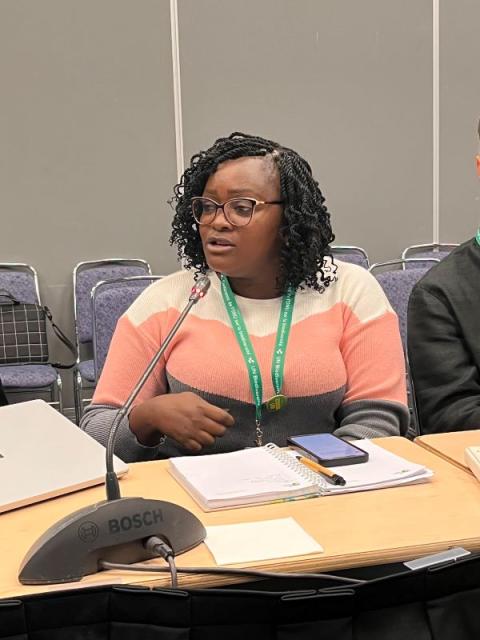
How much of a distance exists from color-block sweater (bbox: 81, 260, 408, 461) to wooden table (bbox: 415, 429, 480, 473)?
16cm

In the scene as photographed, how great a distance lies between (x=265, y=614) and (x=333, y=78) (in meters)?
4.36

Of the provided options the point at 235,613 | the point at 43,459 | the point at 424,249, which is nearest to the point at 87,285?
the point at 424,249

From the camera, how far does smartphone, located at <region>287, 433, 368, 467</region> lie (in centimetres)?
133

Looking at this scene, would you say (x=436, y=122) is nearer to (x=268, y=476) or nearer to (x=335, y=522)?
(x=268, y=476)

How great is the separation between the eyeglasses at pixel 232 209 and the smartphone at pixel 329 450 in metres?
0.53

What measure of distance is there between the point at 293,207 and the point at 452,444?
657 mm

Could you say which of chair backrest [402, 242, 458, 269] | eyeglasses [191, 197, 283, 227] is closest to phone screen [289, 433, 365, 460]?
eyeglasses [191, 197, 283, 227]

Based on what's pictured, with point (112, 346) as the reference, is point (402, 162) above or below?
above

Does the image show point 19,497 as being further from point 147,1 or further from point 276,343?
point 147,1

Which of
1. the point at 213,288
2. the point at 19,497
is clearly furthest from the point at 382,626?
the point at 213,288

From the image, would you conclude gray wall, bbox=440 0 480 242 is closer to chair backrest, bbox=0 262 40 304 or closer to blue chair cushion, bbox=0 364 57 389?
chair backrest, bbox=0 262 40 304

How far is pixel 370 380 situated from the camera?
1.72 m

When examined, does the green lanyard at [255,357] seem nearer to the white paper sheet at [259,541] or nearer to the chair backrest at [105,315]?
the white paper sheet at [259,541]

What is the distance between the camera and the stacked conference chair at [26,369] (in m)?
3.60
